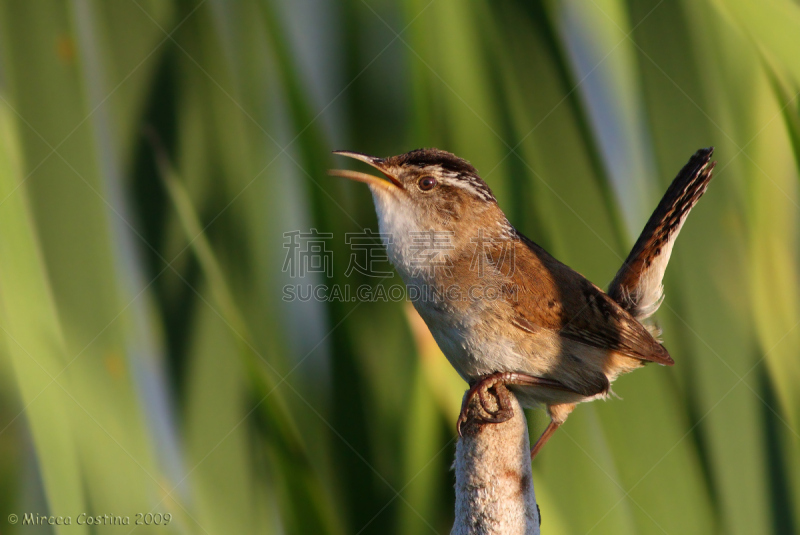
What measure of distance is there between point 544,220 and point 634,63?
26.0 inches

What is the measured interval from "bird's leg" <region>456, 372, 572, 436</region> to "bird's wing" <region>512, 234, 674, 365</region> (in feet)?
0.63

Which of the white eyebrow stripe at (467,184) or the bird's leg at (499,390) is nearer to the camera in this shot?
the bird's leg at (499,390)

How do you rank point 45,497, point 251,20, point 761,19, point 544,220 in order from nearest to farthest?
point 45,497 → point 761,19 → point 544,220 → point 251,20

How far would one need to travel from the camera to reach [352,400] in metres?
2.37

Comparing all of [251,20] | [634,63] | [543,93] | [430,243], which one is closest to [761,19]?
[634,63]

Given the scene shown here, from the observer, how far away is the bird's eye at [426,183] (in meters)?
2.37

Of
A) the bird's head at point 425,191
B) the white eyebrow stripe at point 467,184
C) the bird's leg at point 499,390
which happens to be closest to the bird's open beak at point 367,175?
the bird's head at point 425,191

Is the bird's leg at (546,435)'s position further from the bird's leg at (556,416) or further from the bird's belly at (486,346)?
the bird's belly at (486,346)

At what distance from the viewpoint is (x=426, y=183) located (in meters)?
2.38

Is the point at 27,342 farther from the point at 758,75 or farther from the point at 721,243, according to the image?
the point at 758,75

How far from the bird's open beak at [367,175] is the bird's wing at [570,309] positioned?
576 millimetres

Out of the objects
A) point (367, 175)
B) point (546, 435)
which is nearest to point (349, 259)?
point (367, 175)

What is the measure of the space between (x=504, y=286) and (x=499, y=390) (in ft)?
1.36

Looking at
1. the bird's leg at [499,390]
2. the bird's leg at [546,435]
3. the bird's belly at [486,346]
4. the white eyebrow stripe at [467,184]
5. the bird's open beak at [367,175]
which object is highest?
the bird's open beak at [367,175]
